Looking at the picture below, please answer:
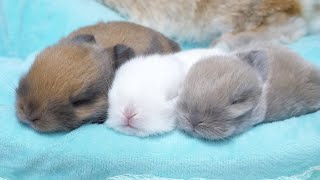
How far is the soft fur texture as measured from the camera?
168 cm

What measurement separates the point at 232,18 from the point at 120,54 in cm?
63

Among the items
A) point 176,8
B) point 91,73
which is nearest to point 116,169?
point 91,73

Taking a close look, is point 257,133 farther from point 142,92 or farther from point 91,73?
point 91,73

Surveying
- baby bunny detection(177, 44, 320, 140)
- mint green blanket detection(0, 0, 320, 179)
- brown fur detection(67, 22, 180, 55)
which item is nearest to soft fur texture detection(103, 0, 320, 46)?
brown fur detection(67, 22, 180, 55)

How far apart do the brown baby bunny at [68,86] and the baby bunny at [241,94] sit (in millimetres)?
179

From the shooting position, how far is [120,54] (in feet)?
3.87

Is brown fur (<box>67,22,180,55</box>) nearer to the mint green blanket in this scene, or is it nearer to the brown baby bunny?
the brown baby bunny

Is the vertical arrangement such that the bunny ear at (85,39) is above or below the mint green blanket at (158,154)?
above

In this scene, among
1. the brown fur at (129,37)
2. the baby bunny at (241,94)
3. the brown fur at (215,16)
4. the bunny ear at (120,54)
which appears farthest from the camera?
the brown fur at (215,16)

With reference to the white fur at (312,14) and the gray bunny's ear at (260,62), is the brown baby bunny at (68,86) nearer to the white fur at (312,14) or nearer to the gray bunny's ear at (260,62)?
the gray bunny's ear at (260,62)

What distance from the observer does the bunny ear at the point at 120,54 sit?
1.17 m

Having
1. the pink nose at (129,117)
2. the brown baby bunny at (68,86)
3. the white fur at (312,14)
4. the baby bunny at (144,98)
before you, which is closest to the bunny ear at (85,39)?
the brown baby bunny at (68,86)

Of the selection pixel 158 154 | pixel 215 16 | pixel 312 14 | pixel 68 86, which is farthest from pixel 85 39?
pixel 312 14

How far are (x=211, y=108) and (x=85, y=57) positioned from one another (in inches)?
11.4
